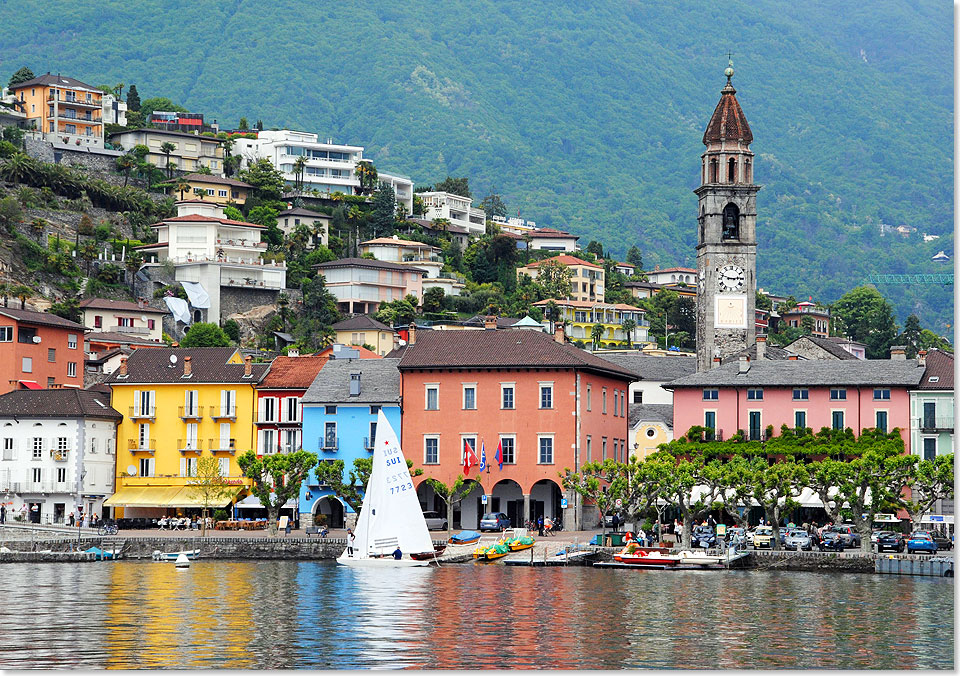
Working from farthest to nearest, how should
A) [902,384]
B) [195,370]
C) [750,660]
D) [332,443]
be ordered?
[195,370]
[332,443]
[902,384]
[750,660]

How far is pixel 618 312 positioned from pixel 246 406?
101 meters

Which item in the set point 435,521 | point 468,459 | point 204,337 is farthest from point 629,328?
point 468,459

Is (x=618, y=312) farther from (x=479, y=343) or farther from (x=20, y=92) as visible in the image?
(x=479, y=343)

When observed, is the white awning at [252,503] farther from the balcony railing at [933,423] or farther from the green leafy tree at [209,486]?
the balcony railing at [933,423]

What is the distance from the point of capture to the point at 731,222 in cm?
11406

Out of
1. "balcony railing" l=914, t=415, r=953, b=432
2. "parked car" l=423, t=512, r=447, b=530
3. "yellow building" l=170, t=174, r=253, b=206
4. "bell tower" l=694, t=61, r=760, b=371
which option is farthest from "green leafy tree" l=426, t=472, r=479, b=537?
"yellow building" l=170, t=174, r=253, b=206

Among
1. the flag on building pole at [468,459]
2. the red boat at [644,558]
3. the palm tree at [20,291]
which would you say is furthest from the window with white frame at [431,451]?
the palm tree at [20,291]

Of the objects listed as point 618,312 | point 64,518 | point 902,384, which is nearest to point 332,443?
point 64,518

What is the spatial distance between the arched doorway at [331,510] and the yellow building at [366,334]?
54549mm

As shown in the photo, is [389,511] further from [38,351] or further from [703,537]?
[38,351]

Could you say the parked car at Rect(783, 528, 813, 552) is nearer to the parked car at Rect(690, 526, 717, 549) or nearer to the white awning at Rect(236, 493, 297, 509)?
the parked car at Rect(690, 526, 717, 549)

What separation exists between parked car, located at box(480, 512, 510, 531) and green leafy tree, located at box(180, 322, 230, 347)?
51.4 metres

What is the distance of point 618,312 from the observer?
196 metres

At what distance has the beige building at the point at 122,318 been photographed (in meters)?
138
